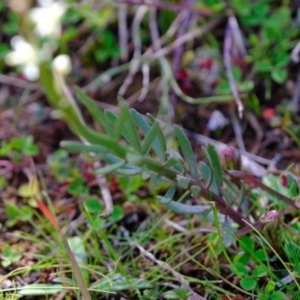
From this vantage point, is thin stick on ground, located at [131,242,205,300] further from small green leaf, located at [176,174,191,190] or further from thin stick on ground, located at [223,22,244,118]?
thin stick on ground, located at [223,22,244,118]

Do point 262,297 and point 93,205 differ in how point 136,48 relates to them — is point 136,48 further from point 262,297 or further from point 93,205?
point 262,297

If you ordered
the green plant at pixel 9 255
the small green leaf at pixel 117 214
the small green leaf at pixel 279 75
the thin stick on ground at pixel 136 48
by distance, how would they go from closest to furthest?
the green plant at pixel 9 255, the small green leaf at pixel 117 214, the small green leaf at pixel 279 75, the thin stick on ground at pixel 136 48

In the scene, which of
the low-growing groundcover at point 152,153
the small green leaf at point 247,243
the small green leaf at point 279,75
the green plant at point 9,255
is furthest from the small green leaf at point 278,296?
the small green leaf at point 279,75

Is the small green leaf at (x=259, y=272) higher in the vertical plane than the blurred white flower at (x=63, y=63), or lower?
lower

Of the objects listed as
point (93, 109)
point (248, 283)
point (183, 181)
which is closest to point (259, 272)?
point (248, 283)

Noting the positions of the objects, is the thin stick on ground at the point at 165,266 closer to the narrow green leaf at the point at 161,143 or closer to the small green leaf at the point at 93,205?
the small green leaf at the point at 93,205

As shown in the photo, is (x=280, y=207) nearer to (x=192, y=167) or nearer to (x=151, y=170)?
(x=192, y=167)
